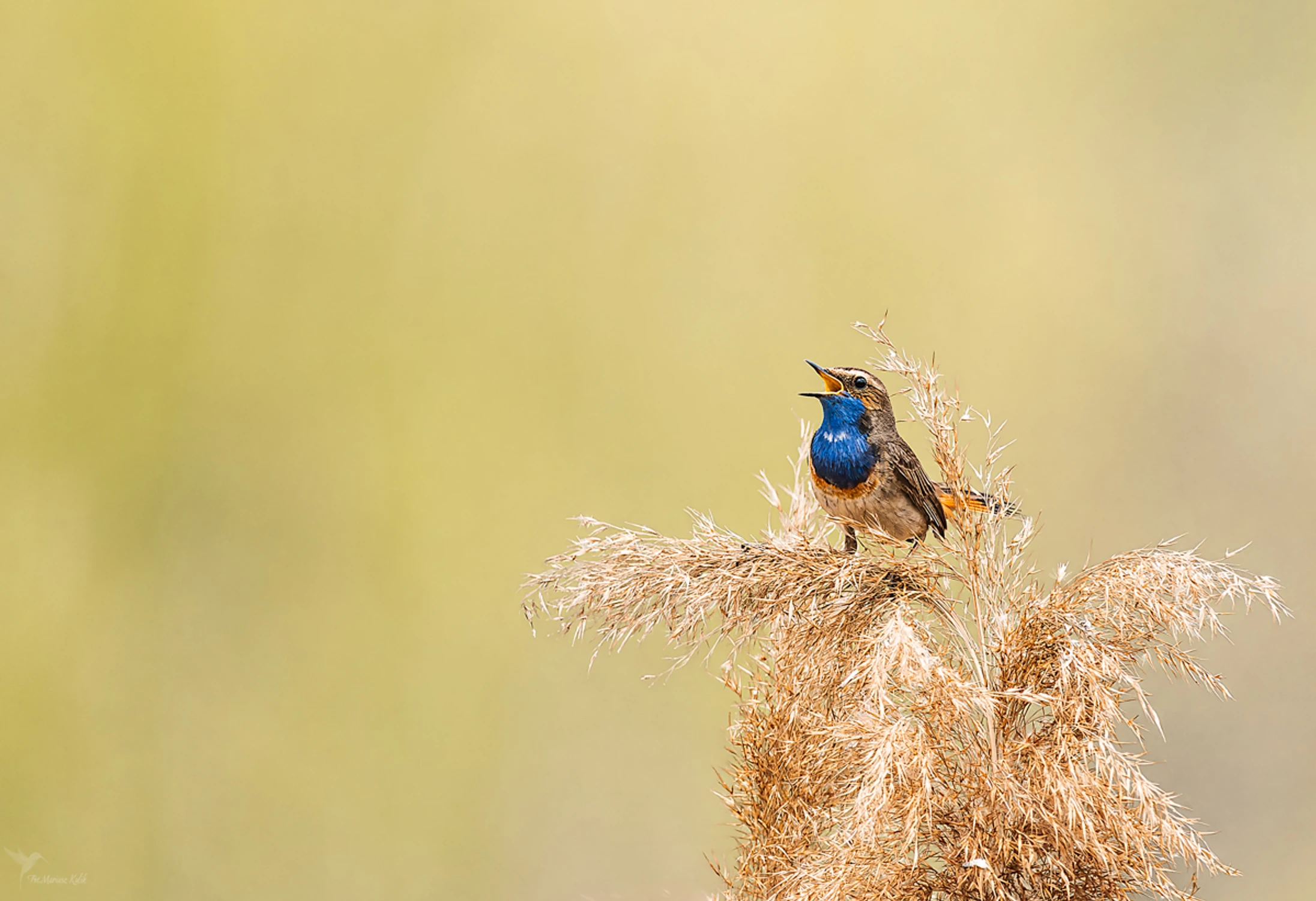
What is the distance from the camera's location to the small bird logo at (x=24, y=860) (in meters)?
2.67

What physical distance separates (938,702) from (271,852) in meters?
2.37

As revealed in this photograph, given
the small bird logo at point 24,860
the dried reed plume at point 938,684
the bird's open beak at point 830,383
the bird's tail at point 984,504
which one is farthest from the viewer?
the small bird logo at point 24,860

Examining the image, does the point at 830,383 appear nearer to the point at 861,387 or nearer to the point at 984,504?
the point at 861,387

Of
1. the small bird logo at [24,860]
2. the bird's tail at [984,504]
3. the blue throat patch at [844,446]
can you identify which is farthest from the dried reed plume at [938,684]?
the small bird logo at [24,860]

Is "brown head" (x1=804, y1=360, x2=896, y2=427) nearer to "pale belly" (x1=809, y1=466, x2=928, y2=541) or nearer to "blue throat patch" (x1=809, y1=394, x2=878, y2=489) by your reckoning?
"blue throat patch" (x1=809, y1=394, x2=878, y2=489)

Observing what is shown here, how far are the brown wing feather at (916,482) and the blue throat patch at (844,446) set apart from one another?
0.14 feet

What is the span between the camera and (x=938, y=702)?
53.9 inches

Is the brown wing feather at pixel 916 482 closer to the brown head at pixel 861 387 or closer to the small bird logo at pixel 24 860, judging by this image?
the brown head at pixel 861 387

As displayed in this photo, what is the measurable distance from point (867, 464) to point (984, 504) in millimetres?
253

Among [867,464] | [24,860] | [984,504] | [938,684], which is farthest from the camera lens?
[24,860]

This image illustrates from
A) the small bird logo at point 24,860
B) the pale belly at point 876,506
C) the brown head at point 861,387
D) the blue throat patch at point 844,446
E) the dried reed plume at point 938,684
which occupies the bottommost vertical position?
the small bird logo at point 24,860

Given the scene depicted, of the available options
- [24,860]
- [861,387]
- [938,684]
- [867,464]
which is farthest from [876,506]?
[24,860]

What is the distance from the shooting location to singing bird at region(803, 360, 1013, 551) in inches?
68.1

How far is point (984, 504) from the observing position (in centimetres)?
152
